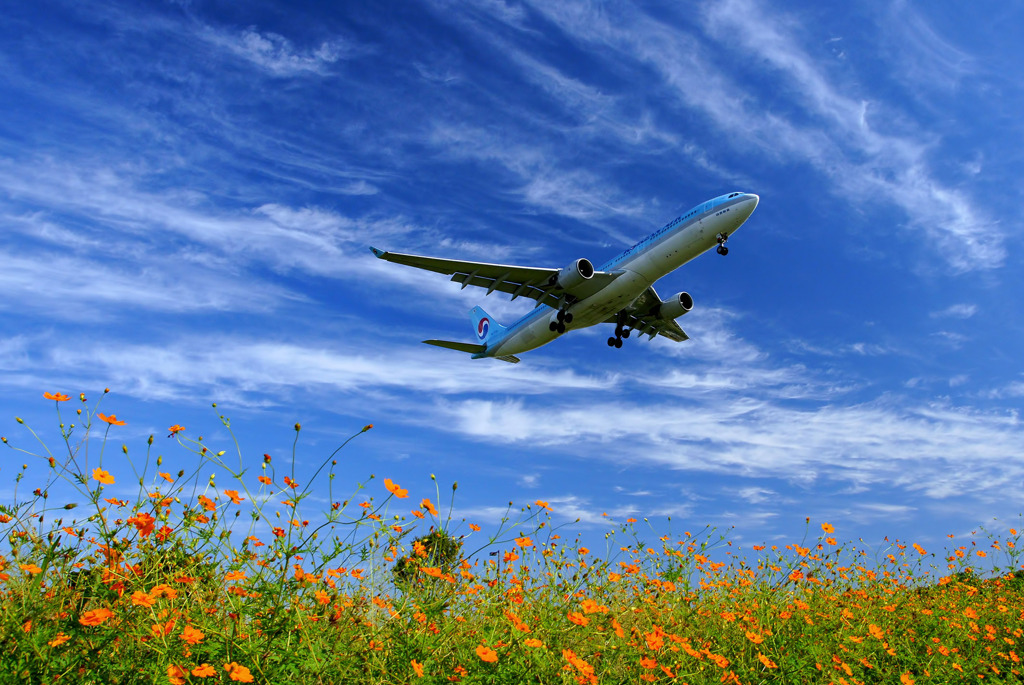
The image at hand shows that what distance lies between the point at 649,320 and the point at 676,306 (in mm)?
2049

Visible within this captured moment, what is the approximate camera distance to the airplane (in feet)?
77.9

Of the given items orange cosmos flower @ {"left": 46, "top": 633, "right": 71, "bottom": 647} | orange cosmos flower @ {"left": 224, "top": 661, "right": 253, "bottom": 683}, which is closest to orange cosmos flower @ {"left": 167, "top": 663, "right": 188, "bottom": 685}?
orange cosmos flower @ {"left": 224, "top": 661, "right": 253, "bottom": 683}

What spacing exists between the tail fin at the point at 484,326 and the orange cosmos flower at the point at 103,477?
102ft

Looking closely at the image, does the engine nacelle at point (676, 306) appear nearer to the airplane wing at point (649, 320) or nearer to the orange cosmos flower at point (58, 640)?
the airplane wing at point (649, 320)

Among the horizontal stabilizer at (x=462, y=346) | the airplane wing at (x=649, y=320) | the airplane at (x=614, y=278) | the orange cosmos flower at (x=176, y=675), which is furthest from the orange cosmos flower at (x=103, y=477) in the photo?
the horizontal stabilizer at (x=462, y=346)

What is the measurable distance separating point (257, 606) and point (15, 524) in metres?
1.97

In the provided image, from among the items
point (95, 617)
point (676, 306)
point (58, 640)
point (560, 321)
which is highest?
point (676, 306)

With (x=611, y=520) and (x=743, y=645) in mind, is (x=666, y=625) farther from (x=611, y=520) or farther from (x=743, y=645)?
(x=611, y=520)

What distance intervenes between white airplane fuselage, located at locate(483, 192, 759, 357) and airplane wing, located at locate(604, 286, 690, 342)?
9.93 feet

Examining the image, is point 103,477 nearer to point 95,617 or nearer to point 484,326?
point 95,617

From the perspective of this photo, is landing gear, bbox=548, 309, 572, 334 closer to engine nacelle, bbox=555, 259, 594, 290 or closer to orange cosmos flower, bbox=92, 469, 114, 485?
engine nacelle, bbox=555, 259, 594, 290

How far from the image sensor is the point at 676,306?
3011 centimetres

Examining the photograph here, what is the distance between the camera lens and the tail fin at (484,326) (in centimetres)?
3569

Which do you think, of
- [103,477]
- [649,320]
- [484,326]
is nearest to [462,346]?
[484,326]
